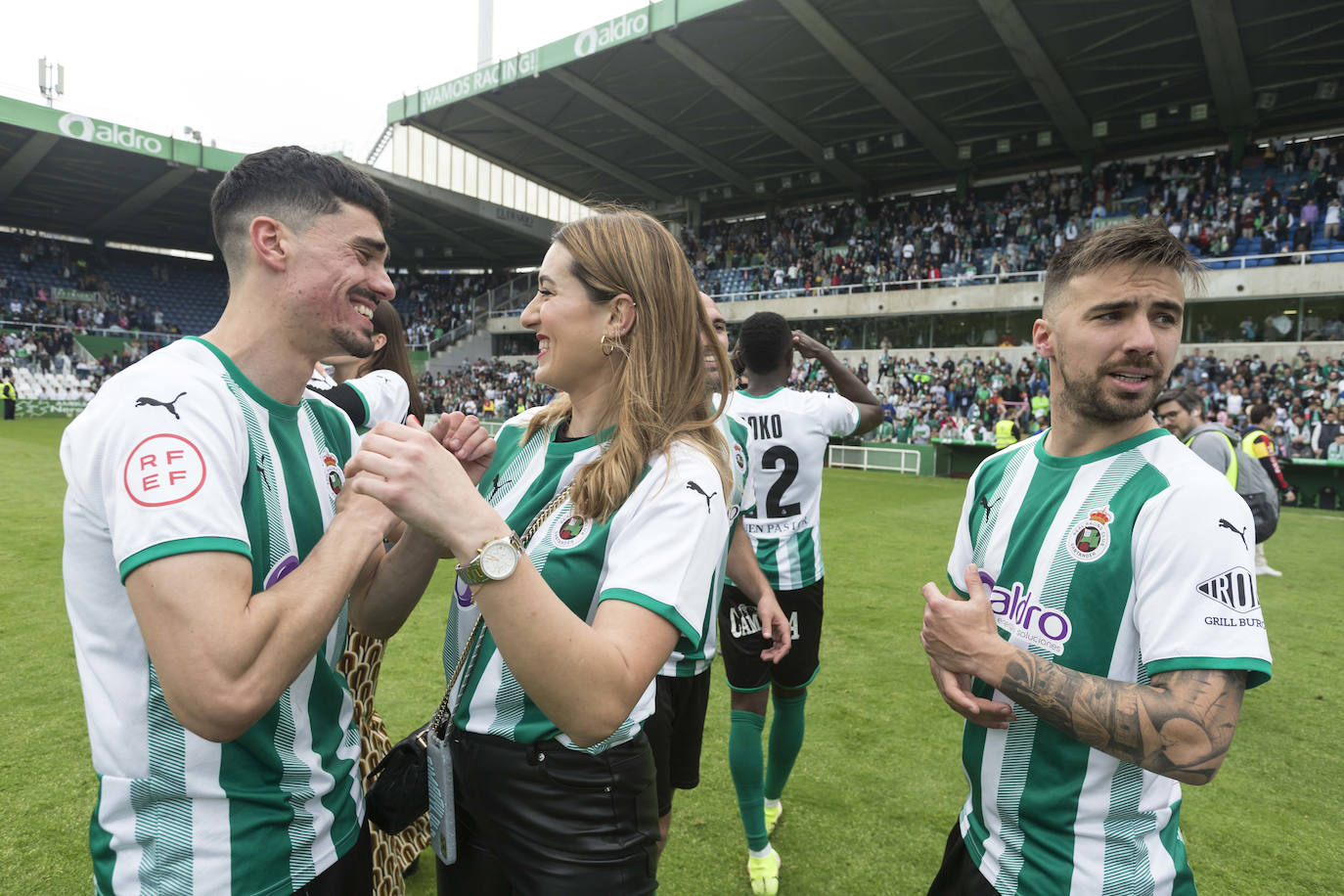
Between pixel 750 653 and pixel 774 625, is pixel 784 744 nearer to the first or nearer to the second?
pixel 750 653

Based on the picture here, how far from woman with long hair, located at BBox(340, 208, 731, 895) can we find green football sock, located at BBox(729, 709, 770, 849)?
1.65m

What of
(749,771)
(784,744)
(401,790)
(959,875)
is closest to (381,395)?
(401,790)

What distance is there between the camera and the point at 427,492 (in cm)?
128

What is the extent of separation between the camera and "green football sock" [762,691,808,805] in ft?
11.6

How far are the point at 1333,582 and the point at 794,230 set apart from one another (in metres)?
29.3

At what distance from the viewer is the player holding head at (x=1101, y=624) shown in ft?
4.93

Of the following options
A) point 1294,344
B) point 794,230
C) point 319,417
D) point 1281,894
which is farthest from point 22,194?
point 1294,344

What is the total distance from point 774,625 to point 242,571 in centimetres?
229

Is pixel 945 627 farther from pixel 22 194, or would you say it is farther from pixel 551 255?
pixel 22 194

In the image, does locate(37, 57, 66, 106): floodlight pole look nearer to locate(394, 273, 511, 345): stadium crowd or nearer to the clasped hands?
locate(394, 273, 511, 345): stadium crowd

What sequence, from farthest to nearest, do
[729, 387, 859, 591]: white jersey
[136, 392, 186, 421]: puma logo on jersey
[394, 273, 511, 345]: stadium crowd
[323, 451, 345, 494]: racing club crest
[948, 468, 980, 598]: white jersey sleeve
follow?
1. [394, 273, 511, 345]: stadium crowd
2. [729, 387, 859, 591]: white jersey
3. [948, 468, 980, 598]: white jersey sleeve
4. [323, 451, 345, 494]: racing club crest
5. [136, 392, 186, 421]: puma logo on jersey

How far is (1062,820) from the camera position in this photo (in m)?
1.69

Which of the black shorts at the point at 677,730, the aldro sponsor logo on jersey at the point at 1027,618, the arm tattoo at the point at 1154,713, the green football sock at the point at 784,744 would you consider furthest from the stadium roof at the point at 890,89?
the arm tattoo at the point at 1154,713

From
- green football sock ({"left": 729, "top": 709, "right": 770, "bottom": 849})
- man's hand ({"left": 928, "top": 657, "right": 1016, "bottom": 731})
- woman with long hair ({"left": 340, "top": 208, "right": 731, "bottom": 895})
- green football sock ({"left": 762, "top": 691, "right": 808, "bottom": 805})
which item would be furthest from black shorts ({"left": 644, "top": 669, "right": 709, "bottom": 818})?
man's hand ({"left": 928, "top": 657, "right": 1016, "bottom": 731})
